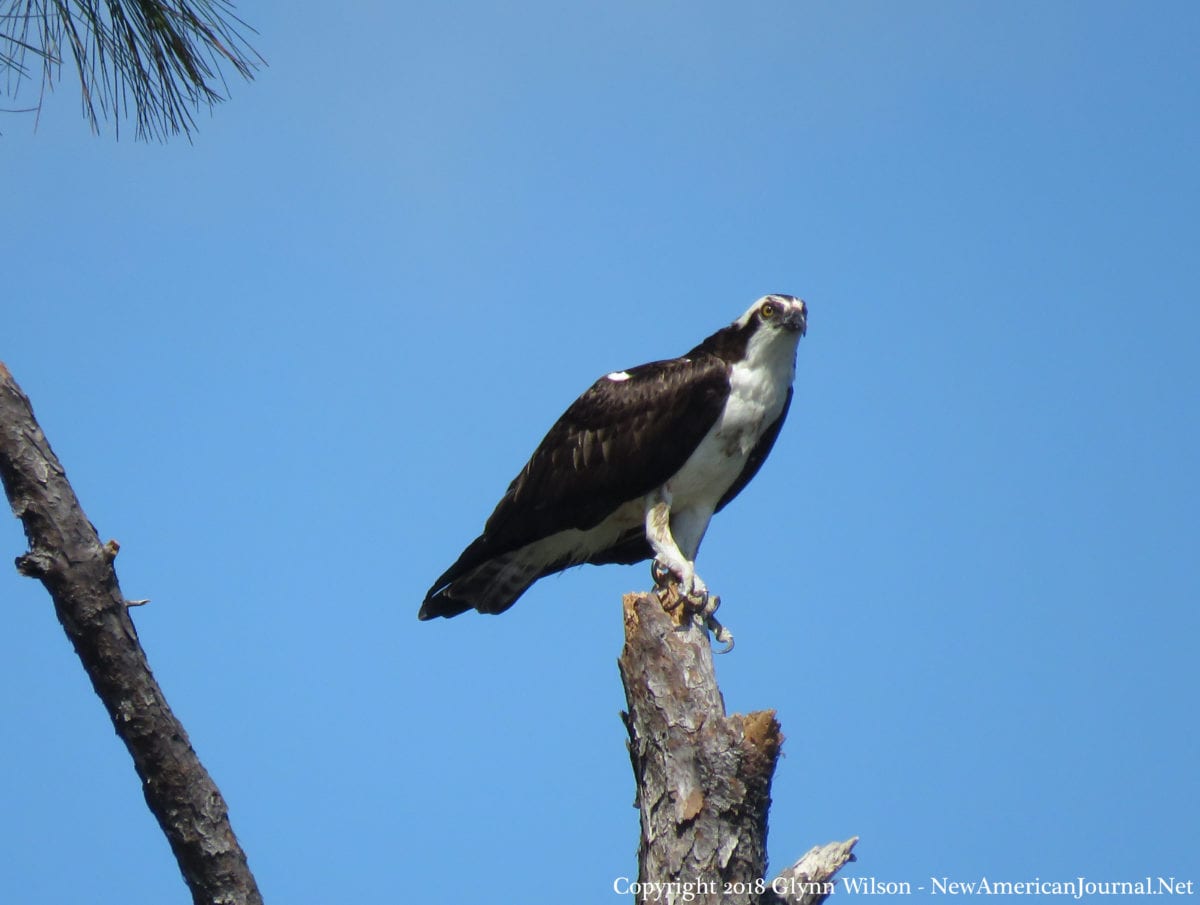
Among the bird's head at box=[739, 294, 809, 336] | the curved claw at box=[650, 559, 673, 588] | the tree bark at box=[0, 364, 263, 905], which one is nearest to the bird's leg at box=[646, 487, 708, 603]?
the curved claw at box=[650, 559, 673, 588]

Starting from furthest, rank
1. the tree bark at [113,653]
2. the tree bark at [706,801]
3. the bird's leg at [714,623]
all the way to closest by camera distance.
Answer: the bird's leg at [714,623] < the tree bark at [706,801] < the tree bark at [113,653]

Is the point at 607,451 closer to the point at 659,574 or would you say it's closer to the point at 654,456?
the point at 654,456

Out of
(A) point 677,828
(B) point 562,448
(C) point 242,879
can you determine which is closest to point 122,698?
(C) point 242,879

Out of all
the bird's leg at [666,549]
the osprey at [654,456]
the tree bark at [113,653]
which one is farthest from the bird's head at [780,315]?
the tree bark at [113,653]

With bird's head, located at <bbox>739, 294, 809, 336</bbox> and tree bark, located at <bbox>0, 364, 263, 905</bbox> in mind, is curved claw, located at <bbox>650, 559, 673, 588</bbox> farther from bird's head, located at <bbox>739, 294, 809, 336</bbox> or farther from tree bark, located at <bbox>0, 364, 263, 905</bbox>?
tree bark, located at <bbox>0, 364, 263, 905</bbox>

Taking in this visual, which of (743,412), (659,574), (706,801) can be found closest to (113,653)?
(706,801)

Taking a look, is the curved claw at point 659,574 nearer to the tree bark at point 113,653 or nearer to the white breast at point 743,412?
the white breast at point 743,412

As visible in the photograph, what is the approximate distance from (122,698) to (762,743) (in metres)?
2.05

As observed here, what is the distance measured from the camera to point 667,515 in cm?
643

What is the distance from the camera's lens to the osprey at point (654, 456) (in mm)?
6301

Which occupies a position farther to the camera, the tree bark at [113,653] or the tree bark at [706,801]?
the tree bark at [706,801]

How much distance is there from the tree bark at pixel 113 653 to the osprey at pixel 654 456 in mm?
2547

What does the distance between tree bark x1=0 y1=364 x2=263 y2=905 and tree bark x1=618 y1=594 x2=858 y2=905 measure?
1331 mm

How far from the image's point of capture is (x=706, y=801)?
4.38 metres
